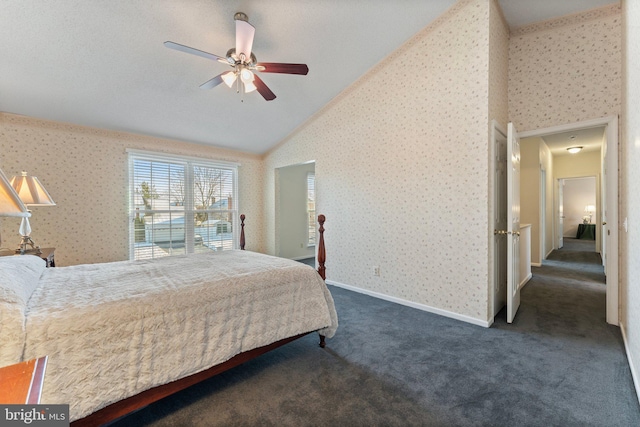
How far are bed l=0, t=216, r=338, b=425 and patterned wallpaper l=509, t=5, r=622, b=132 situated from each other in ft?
10.4

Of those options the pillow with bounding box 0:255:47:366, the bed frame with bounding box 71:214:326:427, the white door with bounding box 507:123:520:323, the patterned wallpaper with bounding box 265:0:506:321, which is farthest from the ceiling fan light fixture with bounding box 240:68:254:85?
the white door with bounding box 507:123:520:323

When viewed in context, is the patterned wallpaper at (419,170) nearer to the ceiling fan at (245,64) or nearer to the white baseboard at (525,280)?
the ceiling fan at (245,64)

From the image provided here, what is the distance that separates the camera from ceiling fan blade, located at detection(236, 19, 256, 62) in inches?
82.7

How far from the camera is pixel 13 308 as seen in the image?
47.8 inches

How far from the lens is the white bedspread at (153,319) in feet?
4.19

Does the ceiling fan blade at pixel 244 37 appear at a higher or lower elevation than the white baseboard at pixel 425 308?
higher

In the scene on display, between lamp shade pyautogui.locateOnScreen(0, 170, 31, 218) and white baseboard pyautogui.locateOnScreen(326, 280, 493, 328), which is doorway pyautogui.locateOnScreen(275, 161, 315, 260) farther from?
lamp shade pyautogui.locateOnScreen(0, 170, 31, 218)

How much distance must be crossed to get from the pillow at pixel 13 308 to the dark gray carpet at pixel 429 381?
31.0 inches

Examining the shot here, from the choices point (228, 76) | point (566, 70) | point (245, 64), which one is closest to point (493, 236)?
point (566, 70)

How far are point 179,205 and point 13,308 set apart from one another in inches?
146

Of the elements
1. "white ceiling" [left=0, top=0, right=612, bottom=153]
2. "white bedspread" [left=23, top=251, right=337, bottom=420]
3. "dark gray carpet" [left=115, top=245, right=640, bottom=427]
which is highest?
"white ceiling" [left=0, top=0, right=612, bottom=153]

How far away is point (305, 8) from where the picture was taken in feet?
8.51

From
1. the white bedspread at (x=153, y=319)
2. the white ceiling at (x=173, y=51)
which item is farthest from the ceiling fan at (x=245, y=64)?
the white bedspread at (x=153, y=319)

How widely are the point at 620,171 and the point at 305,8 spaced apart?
344 cm
